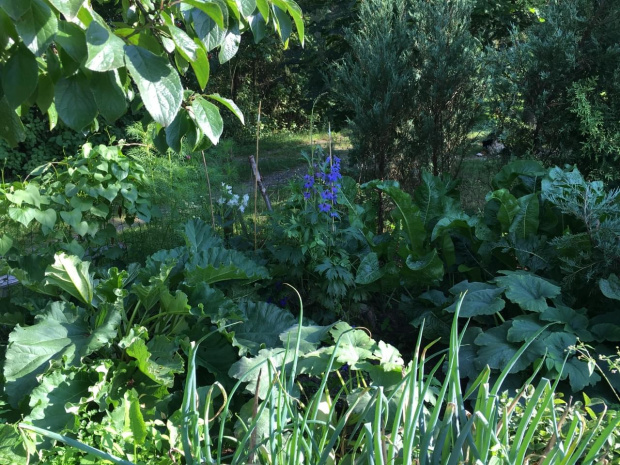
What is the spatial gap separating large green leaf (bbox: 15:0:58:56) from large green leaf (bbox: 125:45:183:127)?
0.45ft

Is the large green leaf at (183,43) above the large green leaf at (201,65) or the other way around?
above

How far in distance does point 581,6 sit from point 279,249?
3045 millimetres

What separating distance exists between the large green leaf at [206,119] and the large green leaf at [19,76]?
35cm

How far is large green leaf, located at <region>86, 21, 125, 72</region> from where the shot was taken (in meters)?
1.03

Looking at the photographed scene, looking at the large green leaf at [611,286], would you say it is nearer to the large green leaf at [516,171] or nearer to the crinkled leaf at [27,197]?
the large green leaf at [516,171]

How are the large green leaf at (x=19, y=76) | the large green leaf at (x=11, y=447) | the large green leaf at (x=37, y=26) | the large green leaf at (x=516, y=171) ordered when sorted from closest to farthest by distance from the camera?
the large green leaf at (x=37, y=26)
the large green leaf at (x=19, y=76)
the large green leaf at (x=11, y=447)
the large green leaf at (x=516, y=171)

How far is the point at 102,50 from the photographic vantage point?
104cm

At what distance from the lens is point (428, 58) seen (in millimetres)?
4984

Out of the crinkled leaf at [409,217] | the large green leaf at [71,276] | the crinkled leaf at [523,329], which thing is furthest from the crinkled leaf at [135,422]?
the crinkled leaf at [409,217]

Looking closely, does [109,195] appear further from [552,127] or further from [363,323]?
[552,127]

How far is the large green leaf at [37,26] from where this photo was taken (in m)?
1.03

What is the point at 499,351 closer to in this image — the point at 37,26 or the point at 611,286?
the point at 611,286

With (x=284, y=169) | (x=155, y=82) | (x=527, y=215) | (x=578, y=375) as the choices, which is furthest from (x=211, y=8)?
(x=284, y=169)

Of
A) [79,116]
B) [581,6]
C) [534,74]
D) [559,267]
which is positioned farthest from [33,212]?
[581,6]
